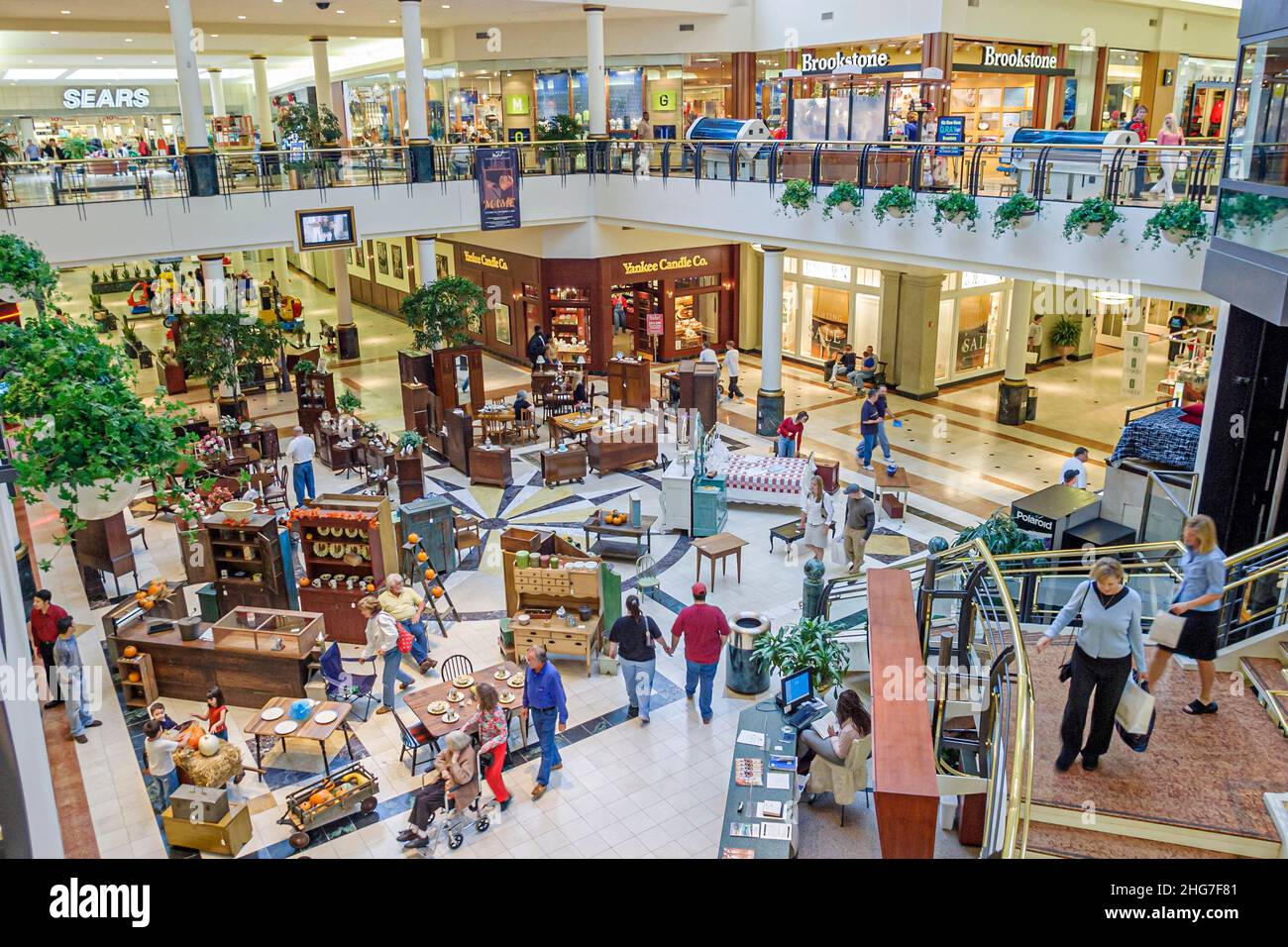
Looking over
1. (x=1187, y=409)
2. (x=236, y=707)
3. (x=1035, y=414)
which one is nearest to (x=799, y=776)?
(x=236, y=707)

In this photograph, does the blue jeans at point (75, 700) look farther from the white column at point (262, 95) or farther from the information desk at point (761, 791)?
the white column at point (262, 95)

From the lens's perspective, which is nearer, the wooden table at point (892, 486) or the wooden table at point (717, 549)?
the wooden table at point (717, 549)

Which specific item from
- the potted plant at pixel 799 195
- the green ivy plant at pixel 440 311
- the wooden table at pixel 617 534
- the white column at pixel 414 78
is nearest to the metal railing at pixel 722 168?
the potted plant at pixel 799 195

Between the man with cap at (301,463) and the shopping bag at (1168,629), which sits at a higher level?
the shopping bag at (1168,629)

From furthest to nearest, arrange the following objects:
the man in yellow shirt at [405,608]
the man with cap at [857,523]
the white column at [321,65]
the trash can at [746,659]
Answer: the white column at [321,65]
the man with cap at [857,523]
the man in yellow shirt at [405,608]
the trash can at [746,659]

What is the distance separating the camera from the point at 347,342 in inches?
985

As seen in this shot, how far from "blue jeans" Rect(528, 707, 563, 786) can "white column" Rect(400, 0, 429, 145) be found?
14.1 m

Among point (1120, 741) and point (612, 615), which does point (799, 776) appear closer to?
point (1120, 741)

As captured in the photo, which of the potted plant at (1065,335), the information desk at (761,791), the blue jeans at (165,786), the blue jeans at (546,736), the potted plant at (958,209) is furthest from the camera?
the potted plant at (1065,335)

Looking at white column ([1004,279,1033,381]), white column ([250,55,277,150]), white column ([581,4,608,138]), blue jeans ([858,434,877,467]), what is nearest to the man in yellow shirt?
blue jeans ([858,434,877,467])

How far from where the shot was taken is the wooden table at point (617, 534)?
12844 millimetres


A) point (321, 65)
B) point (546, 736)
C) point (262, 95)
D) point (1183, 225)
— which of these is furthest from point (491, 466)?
point (262, 95)

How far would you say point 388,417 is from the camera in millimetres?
20109

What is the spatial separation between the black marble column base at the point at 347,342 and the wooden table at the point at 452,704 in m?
17.1
